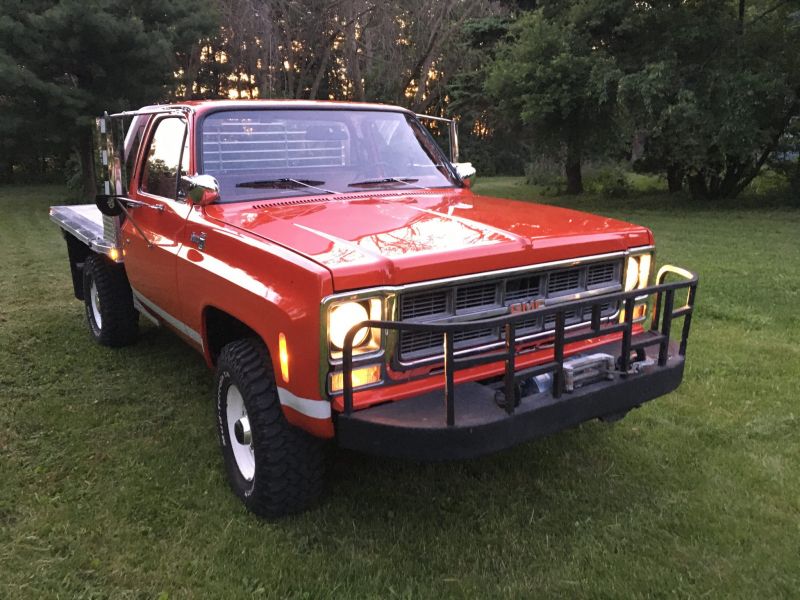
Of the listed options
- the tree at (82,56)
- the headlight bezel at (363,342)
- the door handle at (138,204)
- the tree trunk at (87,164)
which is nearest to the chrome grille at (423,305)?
the headlight bezel at (363,342)

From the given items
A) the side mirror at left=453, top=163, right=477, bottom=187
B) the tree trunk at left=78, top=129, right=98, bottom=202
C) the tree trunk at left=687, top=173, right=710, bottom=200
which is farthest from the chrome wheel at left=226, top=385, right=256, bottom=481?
the tree trunk at left=687, top=173, right=710, bottom=200

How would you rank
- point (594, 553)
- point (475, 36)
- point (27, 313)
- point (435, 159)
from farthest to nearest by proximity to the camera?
point (475, 36), point (27, 313), point (435, 159), point (594, 553)

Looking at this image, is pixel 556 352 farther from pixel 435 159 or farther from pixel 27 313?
pixel 27 313

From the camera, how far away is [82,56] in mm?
16406

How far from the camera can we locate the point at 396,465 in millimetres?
3826

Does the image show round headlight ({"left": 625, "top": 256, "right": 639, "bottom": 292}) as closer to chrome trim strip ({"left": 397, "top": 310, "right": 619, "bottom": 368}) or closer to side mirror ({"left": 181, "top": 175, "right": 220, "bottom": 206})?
chrome trim strip ({"left": 397, "top": 310, "right": 619, "bottom": 368})

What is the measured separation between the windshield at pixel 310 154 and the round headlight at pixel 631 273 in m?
1.37

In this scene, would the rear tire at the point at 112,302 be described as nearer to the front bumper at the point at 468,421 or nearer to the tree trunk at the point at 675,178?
the front bumper at the point at 468,421

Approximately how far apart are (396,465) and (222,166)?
6.43 feet

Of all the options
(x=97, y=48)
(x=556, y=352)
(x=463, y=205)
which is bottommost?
(x=556, y=352)

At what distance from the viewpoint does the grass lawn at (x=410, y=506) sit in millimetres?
2861

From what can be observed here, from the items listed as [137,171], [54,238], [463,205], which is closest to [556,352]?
[463,205]

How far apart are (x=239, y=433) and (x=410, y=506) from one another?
36.6 inches

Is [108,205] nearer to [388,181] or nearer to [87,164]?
[388,181]
